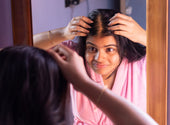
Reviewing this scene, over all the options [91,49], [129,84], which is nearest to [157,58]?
[129,84]

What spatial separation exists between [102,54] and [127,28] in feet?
0.46

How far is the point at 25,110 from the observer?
2.42 feet

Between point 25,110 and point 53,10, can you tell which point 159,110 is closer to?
point 25,110

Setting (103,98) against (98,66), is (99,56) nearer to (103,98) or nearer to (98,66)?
(98,66)

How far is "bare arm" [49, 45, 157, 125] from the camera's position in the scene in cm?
64

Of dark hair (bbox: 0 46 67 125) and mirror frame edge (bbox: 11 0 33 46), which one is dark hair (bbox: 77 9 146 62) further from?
mirror frame edge (bbox: 11 0 33 46)

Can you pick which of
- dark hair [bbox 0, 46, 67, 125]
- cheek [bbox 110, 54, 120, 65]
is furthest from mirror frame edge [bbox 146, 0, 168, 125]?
dark hair [bbox 0, 46, 67, 125]

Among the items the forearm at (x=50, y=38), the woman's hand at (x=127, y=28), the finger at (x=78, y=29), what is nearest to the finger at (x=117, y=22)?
the woman's hand at (x=127, y=28)

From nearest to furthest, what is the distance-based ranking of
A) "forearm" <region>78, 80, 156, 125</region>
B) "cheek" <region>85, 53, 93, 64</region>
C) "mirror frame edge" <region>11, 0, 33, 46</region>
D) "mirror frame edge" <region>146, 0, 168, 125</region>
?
"forearm" <region>78, 80, 156, 125</region>
"mirror frame edge" <region>146, 0, 168, 125</region>
"cheek" <region>85, 53, 93, 64</region>
"mirror frame edge" <region>11, 0, 33, 46</region>

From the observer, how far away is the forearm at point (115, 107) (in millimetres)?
632

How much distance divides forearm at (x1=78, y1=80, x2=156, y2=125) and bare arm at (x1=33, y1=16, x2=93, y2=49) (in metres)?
0.31

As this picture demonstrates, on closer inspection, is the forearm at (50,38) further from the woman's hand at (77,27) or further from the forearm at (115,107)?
the forearm at (115,107)

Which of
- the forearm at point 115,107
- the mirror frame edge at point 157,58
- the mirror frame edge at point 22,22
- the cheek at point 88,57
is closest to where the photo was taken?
the forearm at point 115,107

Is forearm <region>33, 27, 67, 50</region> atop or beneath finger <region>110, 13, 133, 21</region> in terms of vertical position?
beneath
